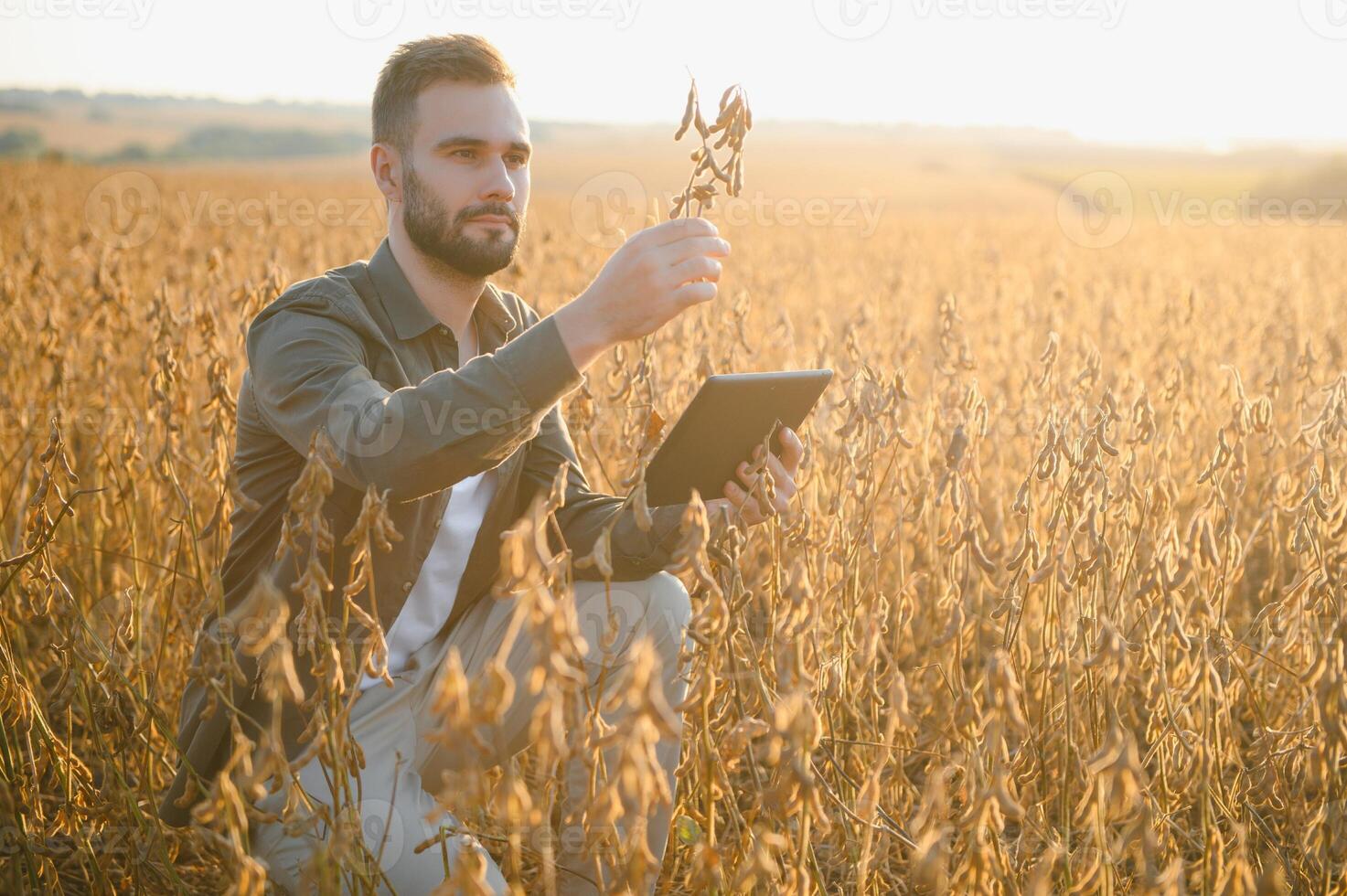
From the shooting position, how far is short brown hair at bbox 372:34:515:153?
1.87m

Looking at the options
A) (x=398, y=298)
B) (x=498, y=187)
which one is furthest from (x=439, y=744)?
(x=498, y=187)

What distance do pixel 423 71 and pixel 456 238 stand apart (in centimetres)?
32

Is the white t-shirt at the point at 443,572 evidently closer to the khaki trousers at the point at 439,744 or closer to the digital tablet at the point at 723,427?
the khaki trousers at the point at 439,744

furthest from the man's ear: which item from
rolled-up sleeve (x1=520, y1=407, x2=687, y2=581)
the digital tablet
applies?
the digital tablet

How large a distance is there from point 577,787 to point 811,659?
18.5 inches

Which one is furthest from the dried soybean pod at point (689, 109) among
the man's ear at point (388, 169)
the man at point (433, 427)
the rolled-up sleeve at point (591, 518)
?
the man's ear at point (388, 169)

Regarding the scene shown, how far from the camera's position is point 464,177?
72.4 inches

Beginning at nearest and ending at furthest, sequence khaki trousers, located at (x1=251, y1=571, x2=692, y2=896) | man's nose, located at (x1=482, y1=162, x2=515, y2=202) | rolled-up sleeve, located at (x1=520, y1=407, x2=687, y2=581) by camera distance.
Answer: khaki trousers, located at (x1=251, y1=571, x2=692, y2=896)
rolled-up sleeve, located at (x1=520, y1=407, x2=687, y2=581)
man's nose, located at (x1=482, y1=162, x2=515, y2=202)

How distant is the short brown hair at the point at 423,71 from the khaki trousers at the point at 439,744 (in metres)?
0.91

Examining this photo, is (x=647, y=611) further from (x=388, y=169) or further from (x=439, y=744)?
(x=388, y=169)

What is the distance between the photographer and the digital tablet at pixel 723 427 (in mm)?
1539

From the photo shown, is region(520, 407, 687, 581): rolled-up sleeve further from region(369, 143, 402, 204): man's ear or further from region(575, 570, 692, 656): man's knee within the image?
region(369, 143, 402, 204): man's ear

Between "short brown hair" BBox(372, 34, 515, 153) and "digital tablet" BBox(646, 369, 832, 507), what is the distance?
0.76 meters

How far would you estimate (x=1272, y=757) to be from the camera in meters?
1.45
